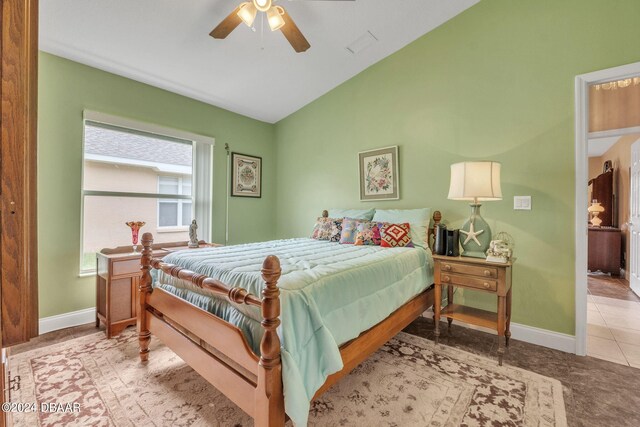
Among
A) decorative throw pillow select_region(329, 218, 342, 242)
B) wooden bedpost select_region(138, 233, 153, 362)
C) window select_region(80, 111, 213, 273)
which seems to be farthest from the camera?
decorative throw pillow select_region(329, 218, 342, 242)

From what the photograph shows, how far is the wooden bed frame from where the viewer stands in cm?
124

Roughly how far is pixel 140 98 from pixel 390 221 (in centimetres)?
306

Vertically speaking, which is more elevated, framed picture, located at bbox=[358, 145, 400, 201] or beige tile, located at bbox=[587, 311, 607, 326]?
framed picture, located at bbox=[358, 145, 400, 201]

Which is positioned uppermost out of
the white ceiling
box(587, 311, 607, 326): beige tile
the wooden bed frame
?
the white ceiling

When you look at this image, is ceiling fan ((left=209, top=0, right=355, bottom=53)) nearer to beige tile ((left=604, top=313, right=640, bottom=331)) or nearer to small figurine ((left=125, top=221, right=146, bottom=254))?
small figurine ((left=125, top=221, right=146, bottom=254))

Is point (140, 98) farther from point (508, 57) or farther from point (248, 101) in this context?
point (508, 57)

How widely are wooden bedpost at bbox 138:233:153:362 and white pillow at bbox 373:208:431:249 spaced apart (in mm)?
2206

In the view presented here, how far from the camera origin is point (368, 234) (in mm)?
2893

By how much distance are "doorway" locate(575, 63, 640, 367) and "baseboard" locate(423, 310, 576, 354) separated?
6 cm

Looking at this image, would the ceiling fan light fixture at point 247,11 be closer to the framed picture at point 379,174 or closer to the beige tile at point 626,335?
the framed picture at point 379,174

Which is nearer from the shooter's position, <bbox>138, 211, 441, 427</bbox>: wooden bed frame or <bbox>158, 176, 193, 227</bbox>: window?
<bbox>138, 211, 441, 427</bbox>: wooden bed frame

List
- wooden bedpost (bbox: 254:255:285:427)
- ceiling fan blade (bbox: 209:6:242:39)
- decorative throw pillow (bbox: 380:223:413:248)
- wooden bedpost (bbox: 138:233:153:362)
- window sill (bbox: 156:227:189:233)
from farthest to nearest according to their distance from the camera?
1. window sill (bbox: 156:227:189:233)
2. decorative throw pillow (bbox: 380:223:413:248)
3. wooden bedpost (bbox: 138:233:153:362)
4. ceiling fan blade (bbox: 209:6:242:39)
5. wooden bedpost (bbox: 254:255:285:427)

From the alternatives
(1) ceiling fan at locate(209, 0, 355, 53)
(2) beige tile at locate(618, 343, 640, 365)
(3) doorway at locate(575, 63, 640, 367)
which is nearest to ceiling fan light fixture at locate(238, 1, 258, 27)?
(1) ceiling fan at locate(209, 0, 355, 53)

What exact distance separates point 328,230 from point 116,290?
6.98ft
